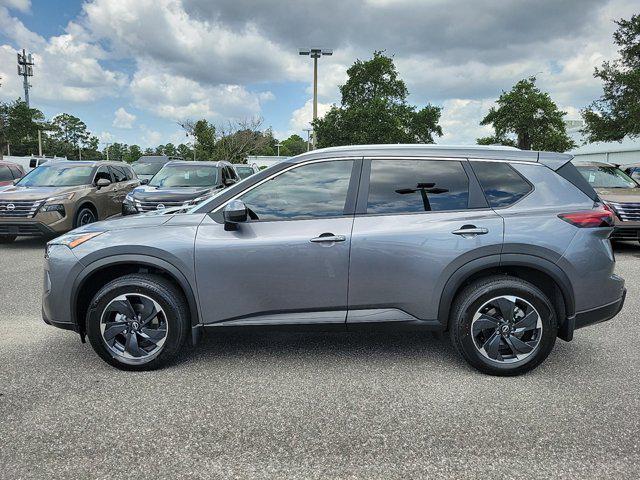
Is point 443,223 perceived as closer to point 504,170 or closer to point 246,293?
point 504,170

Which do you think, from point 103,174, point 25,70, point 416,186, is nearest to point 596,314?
point 416,186

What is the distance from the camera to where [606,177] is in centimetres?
1066

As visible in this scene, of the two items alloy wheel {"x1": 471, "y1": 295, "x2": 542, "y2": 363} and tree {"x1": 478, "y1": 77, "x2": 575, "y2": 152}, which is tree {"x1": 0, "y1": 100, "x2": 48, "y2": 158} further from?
alloy wheel {"x1": 471, "y1": 295, "x2": 542, "y2": 363}

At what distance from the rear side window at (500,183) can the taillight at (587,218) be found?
0.35 m

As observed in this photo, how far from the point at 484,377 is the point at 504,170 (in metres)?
1.60

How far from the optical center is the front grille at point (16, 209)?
8938 mm

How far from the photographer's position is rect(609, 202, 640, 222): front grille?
29.8 feet

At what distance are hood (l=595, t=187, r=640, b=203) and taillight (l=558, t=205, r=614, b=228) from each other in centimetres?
624

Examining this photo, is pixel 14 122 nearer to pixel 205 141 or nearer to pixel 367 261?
pixel 205 141

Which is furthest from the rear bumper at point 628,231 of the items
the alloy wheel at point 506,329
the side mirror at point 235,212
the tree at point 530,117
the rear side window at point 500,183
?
the tree at point 530,117

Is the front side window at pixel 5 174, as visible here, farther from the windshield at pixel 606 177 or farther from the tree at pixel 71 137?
the tree at pixel 71 137

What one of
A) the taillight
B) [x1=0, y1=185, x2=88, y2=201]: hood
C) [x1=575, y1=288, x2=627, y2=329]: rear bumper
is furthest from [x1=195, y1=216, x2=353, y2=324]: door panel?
[x1=0, y1=185, x2=88, y2=201]: hood

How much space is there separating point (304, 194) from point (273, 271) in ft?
2.13

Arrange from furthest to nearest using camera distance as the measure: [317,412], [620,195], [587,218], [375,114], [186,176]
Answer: [375,114], [186,176], [620,195], [587,218], [317,412]
